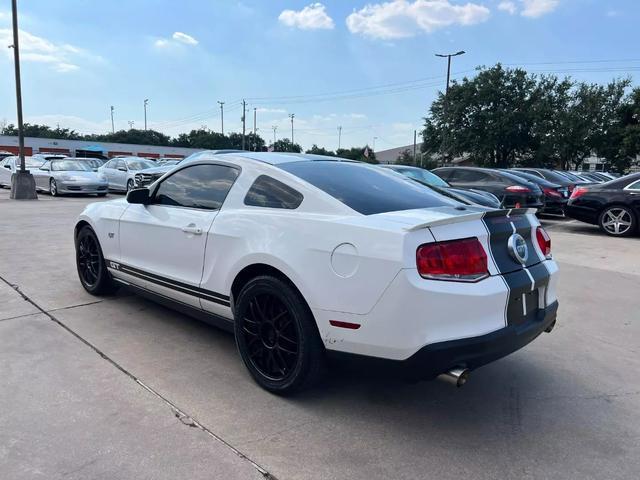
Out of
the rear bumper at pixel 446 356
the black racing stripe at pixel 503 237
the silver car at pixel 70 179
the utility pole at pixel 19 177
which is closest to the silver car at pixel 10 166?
the silver car at pixel 70 179

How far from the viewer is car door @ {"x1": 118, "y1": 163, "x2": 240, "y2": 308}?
3680 mm

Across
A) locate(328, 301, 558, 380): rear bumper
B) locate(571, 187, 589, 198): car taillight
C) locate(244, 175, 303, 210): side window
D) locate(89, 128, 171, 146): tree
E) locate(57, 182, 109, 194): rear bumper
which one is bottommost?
locate(328, 301, 558, 380): rear bumper

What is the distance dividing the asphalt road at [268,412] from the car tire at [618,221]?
279 inches

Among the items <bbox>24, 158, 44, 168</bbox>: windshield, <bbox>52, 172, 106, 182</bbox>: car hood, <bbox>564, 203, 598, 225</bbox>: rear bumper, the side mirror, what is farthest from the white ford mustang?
<bbox>24, 158, 44, 168</bbox>: windshield

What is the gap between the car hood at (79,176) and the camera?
57.8 ft

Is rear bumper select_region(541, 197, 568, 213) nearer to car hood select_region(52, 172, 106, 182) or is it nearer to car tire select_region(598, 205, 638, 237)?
car tire select_region(598, 205, 638, 237)

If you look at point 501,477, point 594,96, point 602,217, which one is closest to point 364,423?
point 501,477

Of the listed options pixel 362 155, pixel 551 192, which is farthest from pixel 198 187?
pixel 362 155

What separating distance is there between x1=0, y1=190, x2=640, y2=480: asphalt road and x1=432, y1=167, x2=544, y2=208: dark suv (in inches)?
309

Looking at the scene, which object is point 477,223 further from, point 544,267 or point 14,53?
point 14,53

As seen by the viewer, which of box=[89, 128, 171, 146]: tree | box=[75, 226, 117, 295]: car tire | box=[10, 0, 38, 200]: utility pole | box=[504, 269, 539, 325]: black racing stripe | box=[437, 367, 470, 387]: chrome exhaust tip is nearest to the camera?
box=[437, 367, 470, 387]: chrome exhaust tip

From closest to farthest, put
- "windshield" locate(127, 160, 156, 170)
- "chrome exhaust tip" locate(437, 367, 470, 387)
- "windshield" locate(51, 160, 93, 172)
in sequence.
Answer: "chrome exhaust tip" locate(437, 367, 470, 387), "windshield" locate(51, 160, 93, 172), "windshield" locate(127, 160, 156, 170)

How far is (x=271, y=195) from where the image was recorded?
10.9 ft

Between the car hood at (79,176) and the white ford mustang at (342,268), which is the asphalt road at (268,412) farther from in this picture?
the car hood at (79,176)
